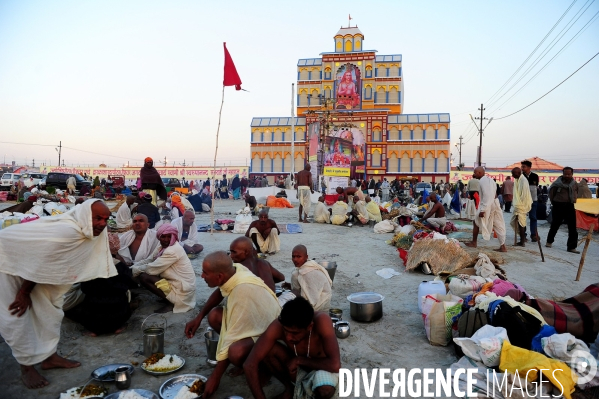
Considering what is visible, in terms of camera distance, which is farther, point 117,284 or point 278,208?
point 278,208

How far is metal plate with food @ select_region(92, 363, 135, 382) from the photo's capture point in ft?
10.5

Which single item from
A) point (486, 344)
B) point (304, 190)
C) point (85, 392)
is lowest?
point (85, 392)

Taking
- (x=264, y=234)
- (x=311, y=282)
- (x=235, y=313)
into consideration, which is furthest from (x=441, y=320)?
(x=264, y=234)

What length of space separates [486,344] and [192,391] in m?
2.24

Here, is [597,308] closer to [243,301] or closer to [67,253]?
[243,301]

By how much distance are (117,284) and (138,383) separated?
1291mm

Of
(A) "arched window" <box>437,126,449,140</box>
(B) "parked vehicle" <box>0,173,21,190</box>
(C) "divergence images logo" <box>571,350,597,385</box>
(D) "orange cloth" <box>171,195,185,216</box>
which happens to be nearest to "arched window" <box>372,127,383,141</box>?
(A) "arched window" <box>437,126,449,140</box>

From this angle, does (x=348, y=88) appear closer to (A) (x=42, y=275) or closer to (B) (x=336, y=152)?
(B) (x=336, y=152)

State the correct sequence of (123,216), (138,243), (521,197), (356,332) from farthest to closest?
1. (521,197)
2. (123,216)
3. (138,243)
4. (356,332)

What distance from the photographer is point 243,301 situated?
2926 mm

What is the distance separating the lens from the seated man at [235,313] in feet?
9.50

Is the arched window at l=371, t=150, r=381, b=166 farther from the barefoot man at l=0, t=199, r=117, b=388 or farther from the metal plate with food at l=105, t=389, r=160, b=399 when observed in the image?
the metal plate with food at l=105, t=389, r=160, b=399

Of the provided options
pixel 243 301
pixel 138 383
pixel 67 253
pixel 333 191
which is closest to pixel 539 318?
pixel 243 301

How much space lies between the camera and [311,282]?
4266mm
